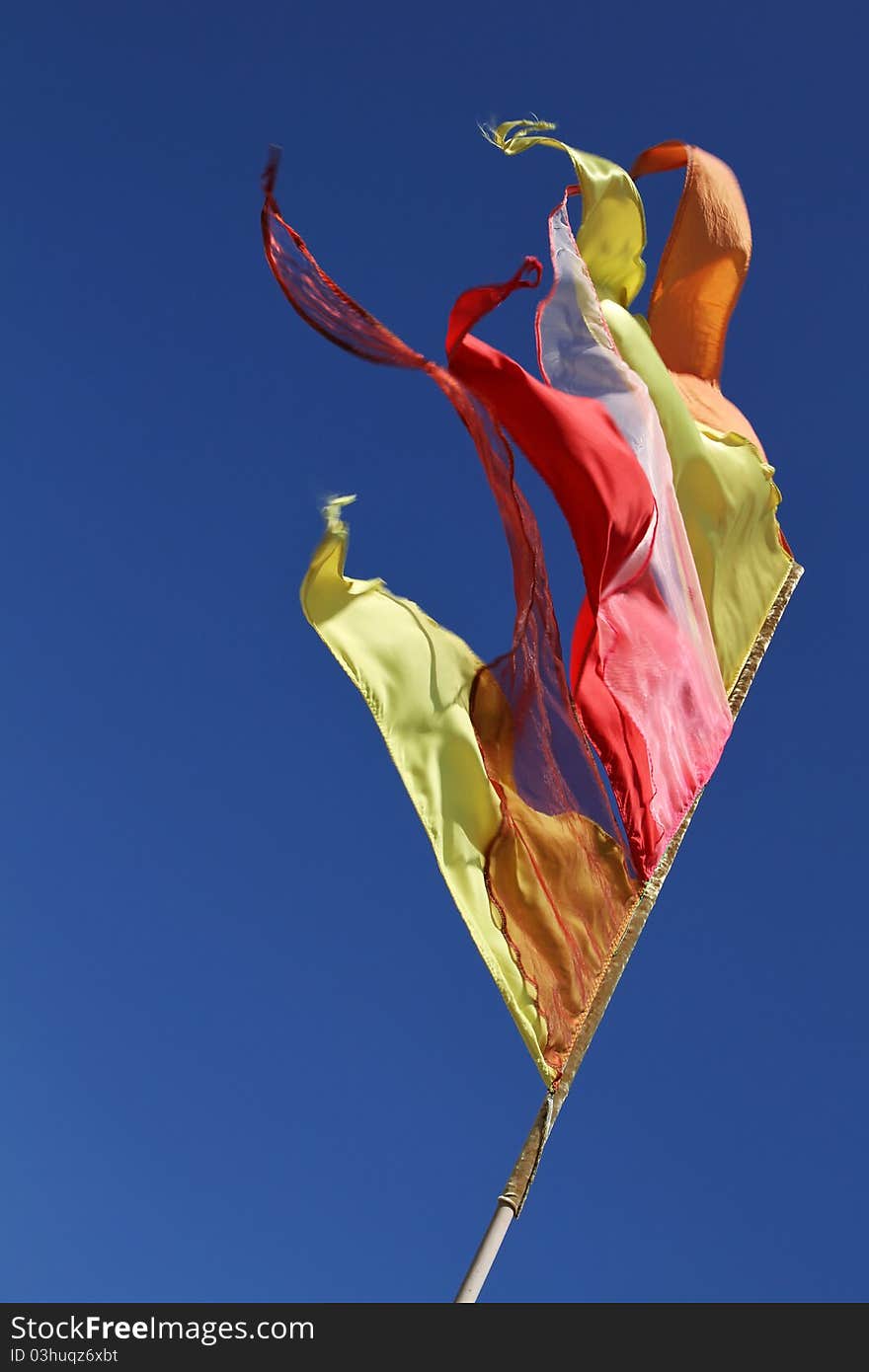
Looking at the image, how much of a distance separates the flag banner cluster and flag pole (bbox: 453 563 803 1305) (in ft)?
0.09

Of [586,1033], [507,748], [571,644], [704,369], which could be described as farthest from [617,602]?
[704,369]

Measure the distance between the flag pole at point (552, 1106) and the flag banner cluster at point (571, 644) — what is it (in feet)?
0.09

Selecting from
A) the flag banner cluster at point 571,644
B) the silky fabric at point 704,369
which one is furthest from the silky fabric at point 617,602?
the silky fabric at point 704,369

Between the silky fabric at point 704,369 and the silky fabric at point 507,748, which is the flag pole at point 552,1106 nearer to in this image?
the silky fabric at point 507,748

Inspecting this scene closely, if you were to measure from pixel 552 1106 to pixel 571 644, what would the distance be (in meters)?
2.73

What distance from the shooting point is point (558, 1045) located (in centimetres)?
686

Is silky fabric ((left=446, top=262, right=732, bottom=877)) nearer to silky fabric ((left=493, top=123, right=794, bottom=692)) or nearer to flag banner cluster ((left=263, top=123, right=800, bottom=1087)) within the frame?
flag banner cluster ((left=263, top=123, right=800, bottom=1087))

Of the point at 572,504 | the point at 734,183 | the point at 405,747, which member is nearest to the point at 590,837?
the point at 405,747

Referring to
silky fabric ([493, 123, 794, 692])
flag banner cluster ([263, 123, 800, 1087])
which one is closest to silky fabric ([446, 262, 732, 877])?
flag banner cluster ([263, 123, 800, 1087])

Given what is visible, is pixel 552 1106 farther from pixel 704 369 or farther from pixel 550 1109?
pixel 704 369

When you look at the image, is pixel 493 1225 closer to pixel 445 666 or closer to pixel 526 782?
pixel 526 782

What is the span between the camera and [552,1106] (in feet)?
22.0

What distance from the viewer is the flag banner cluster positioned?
280 inches

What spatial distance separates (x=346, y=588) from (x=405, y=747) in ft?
2.89
